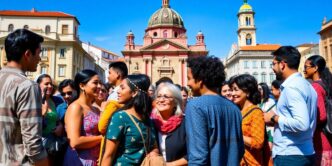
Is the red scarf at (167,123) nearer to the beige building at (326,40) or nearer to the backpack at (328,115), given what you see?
the backpack at (328,115)

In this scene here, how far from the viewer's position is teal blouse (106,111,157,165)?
2.75 meters

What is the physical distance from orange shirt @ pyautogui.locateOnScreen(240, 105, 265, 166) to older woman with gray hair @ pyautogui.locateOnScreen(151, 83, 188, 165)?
74cm

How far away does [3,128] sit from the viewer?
229cm

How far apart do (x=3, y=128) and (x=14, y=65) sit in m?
0.52

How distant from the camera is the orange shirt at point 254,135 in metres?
3.16

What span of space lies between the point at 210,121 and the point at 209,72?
449 mm

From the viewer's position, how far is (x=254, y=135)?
3186 millimetres

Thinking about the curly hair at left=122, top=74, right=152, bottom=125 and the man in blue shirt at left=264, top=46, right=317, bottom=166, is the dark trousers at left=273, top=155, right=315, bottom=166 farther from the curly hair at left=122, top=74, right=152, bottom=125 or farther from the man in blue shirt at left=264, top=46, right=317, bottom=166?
the curly hair at left=122, top=74, right=152, bottom=125

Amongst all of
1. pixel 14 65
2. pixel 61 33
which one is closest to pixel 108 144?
pixel 14 65

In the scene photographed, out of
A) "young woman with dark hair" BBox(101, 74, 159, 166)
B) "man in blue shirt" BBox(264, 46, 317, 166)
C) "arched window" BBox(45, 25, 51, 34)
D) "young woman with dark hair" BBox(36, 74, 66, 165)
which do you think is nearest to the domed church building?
"arched window" BBox(45, 25, 51, 34)

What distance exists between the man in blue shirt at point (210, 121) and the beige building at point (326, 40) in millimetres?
36158

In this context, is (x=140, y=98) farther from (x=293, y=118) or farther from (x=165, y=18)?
(x=165, y=18)

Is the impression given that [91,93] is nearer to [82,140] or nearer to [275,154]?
[82,140]

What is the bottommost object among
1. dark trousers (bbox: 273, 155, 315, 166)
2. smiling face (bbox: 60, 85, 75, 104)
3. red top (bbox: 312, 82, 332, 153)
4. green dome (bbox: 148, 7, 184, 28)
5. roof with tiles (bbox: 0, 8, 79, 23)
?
dark trousers (bbox: 273, 155, 315, 166)
